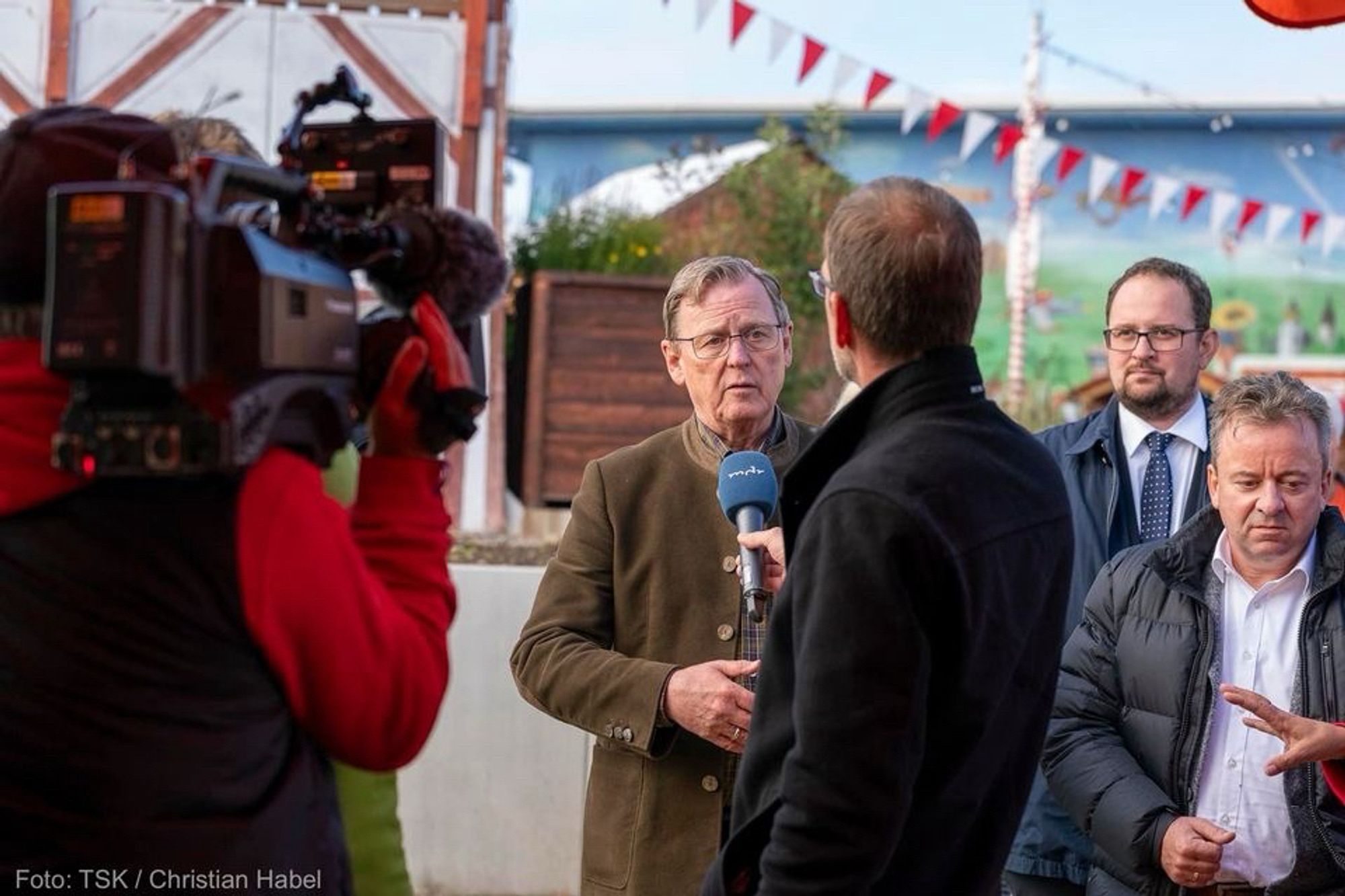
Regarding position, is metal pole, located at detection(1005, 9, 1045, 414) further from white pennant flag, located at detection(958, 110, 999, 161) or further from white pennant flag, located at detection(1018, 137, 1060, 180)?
white pennant flag, located at detection(958, 110, 999, 161)

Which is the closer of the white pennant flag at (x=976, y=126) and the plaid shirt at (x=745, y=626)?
the plaid shirt at (x=745, y=626)

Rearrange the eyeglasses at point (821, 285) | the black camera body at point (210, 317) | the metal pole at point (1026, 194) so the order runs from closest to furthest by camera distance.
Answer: the black camera body at point (210, 317)
the eyeglasses at point (821, 285)
the metal pole at point (1026, 194)

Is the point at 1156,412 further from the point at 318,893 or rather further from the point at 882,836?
the point at 318,893

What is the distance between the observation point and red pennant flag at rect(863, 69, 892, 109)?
12317mm

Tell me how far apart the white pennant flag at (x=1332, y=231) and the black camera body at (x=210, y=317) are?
2134 cm

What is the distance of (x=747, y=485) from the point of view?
2910 millimetres

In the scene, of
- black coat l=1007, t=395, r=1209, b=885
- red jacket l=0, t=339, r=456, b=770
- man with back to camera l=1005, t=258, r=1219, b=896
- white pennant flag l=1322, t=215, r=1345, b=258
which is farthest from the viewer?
white pennant flag l=1322, t=215, r=1345, b=258

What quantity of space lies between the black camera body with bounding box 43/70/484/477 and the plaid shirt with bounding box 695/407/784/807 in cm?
130

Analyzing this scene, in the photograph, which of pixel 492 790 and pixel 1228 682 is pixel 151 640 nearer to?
pixel 1228 682

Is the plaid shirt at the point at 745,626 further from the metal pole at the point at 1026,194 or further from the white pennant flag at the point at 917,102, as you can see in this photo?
the metal pole at the point at 1026,194

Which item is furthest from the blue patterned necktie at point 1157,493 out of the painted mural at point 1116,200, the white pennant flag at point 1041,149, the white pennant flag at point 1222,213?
the painted mural at point 1116,200

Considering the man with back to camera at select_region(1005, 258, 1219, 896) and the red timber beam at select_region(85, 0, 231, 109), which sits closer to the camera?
the man with back to camera at select_region(1005, 258, 1219, 896)

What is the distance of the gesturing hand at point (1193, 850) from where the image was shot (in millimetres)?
2990

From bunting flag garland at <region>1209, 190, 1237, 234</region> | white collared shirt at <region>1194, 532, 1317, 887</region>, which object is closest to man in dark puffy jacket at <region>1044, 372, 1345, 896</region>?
white collared shirt at <region>1194, 532, 1317, 887</region>
